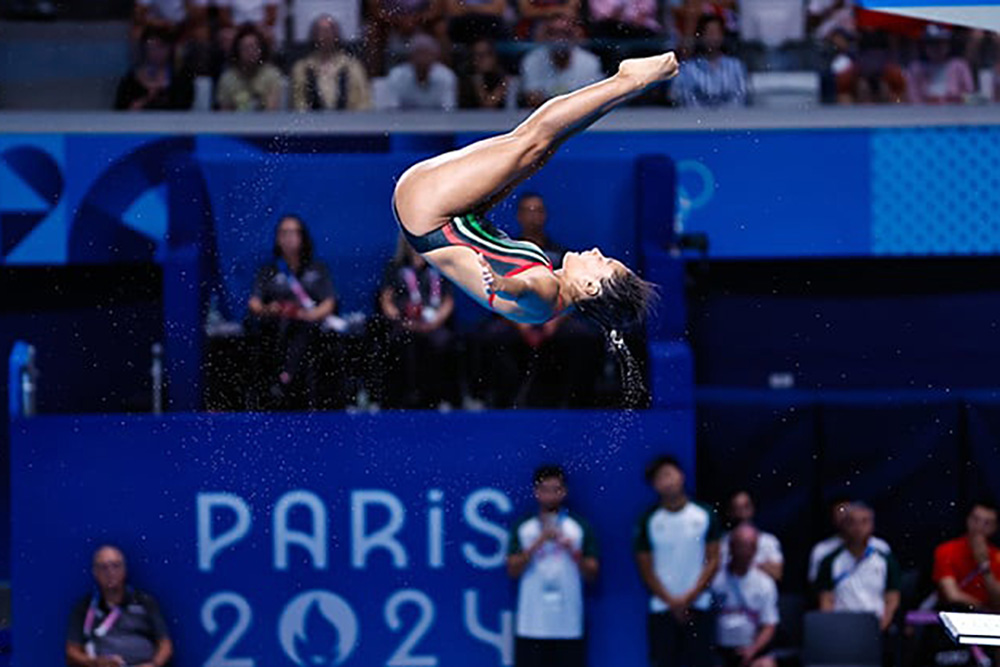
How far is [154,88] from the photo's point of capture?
423 inches

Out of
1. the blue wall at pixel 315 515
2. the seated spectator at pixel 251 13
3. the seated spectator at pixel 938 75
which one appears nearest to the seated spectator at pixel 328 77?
the seated spectator at pixel 251 13

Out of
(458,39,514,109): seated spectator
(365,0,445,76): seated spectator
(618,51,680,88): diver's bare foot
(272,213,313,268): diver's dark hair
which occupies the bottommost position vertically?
(272,213,313,268): diver's dark hair

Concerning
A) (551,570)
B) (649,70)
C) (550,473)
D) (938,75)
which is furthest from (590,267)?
(938,75)

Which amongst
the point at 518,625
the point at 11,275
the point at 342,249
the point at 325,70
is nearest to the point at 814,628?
the point at 518,625

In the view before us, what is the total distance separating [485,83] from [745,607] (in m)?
3.52

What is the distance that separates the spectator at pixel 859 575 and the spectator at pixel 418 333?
7.01ft

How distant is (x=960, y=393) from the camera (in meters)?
10.1

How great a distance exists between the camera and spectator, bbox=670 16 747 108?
416 inches

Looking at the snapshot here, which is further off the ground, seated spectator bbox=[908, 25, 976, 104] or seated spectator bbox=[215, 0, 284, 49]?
seated spectator bbox=[215, 0, 284, 49]

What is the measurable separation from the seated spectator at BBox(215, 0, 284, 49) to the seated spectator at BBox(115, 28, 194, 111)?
19.6 inches

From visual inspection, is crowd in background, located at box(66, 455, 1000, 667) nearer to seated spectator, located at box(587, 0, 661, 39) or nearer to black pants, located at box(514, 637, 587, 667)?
black pants, located at box(514, 637, 587, 667)

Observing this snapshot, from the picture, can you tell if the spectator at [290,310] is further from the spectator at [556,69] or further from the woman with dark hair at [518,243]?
the woman with dark hair at [518,243]

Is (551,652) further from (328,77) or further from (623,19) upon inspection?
(623,19)

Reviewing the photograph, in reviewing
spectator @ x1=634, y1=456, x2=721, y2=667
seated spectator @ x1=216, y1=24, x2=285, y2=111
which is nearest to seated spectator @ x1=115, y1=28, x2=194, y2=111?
seated spectator @ x1=216, y1=24, x2=285, y2=111
